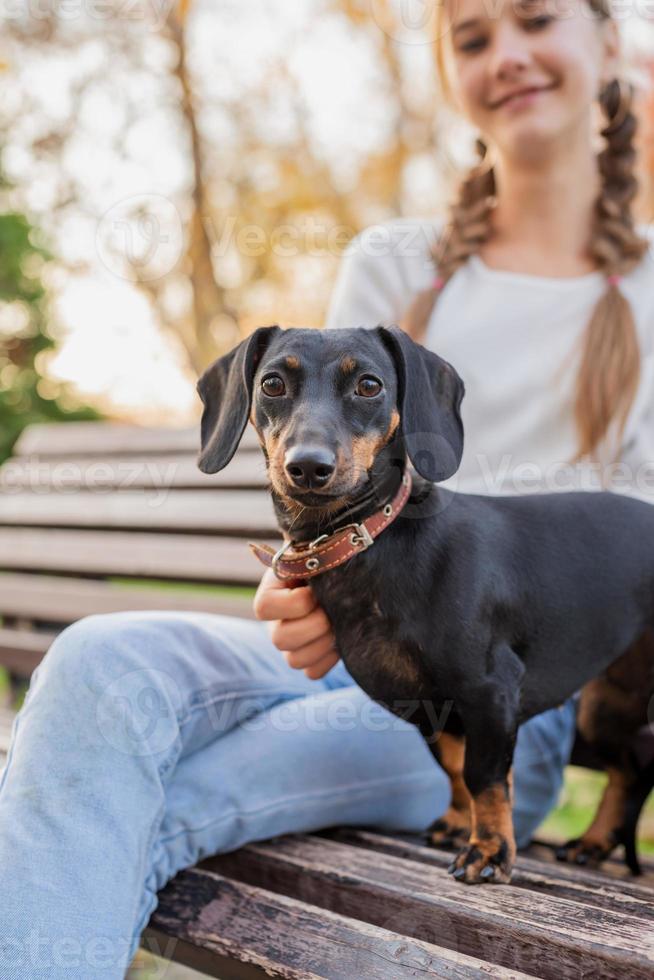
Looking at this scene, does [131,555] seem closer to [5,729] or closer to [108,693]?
[5,729]

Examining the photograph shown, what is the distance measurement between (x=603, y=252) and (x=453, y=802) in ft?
4.27

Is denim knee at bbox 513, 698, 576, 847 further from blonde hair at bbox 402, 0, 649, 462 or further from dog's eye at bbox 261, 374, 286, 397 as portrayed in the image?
dog's eye at bbox 261, 374, 286, 397

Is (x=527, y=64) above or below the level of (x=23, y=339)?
above

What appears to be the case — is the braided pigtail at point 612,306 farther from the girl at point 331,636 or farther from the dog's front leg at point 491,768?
the dog's front leg at point 491,768

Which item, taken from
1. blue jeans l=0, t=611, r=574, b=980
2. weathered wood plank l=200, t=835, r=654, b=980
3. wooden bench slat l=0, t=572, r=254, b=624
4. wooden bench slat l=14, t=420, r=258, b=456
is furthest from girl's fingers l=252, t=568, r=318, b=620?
wooden bench slat l=14, t=420, r=258, b=456

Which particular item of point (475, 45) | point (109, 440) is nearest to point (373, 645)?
point (475, 45)

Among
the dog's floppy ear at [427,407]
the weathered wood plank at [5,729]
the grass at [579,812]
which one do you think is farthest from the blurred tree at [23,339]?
the dog's floppy ear at [427,407]

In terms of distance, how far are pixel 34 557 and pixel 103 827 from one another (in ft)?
6.91

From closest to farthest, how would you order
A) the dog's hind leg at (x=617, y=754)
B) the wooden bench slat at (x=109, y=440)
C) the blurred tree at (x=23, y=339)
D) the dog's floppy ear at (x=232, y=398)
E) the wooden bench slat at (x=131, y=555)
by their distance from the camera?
the dog's floppy ear at (x=232, y=398) < the dog's hind leg at (x=617, y=754) < the wooden bench slat at (x=131, y=555) < the wooden bench slat at (x=109, y=440) < the blurred tree at (x=23, y=339)

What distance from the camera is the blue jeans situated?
1457 mm

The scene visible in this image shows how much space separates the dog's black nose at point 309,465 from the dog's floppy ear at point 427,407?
214 mm

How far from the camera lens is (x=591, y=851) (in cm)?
201

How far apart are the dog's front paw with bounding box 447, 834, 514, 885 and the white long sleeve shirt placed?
2.78ft

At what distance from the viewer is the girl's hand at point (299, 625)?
5.74ft
